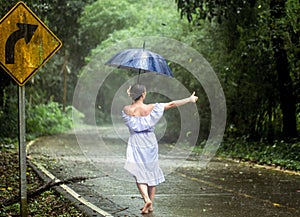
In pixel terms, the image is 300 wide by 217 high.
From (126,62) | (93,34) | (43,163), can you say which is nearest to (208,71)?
(43,163)

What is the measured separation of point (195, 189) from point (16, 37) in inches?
210

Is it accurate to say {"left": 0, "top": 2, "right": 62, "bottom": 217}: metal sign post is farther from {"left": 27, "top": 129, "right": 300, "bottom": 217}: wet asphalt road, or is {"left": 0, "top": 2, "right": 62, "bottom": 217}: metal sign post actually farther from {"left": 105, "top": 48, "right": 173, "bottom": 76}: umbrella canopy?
{"left": 105, "top": 48, "right": 173, "bottom": 76}: umbrella canopy

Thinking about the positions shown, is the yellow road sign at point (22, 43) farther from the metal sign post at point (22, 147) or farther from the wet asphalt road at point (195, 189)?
the wet asphalt road at point (195, 189)

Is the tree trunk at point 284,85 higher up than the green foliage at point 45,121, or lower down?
higher up

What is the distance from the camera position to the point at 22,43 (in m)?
8.46

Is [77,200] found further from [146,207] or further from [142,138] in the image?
[142,138]

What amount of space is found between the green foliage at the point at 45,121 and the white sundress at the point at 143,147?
23.2 m

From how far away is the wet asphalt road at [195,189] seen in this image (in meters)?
9.61

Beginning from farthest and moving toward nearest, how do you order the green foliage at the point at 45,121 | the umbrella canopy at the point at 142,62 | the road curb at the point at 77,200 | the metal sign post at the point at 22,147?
the green foliage at the point at 45,121 → the umbrella canopy at the point at 142,62 → the road curb at the point at 77,200 → the metal sign post at the point at 22,147

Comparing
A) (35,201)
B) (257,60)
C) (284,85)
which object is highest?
(257,60)

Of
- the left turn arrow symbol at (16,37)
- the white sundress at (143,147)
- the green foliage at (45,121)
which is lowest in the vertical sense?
the green foliage at (45,121)

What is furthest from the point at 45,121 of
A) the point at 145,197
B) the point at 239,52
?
the point at 145,197

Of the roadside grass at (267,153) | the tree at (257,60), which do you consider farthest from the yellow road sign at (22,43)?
the tree at (257,60)

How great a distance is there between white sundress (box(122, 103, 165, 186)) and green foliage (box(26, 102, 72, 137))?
23168 mm
